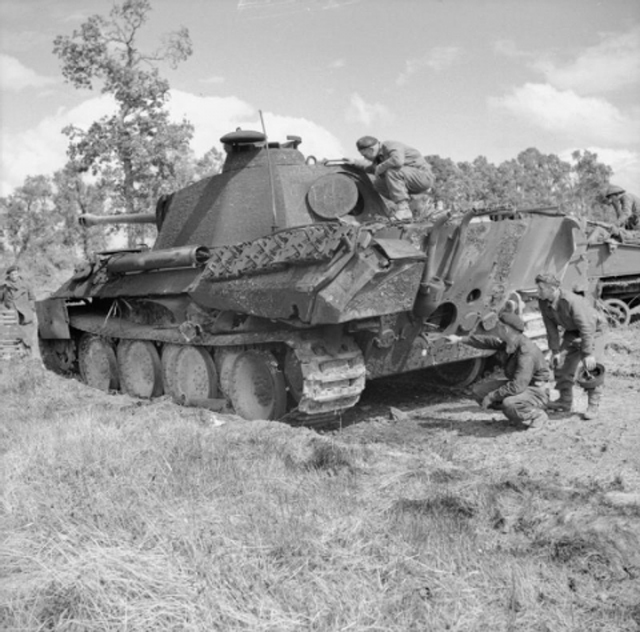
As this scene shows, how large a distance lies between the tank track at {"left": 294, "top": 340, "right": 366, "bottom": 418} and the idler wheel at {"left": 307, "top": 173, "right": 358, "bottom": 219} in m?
1.94

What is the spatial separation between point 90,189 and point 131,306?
27.6 meters

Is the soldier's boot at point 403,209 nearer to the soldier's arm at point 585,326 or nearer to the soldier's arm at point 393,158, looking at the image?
the soldier's arm at point 393,158

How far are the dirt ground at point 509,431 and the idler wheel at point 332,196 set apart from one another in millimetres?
2224

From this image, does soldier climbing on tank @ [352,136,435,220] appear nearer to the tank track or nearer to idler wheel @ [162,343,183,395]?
the tank track

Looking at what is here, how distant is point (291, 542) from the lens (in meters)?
4.23

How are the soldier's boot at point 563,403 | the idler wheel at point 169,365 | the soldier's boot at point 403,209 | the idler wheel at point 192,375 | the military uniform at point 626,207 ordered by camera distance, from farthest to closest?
1. the military uniform at point 626,207
2. the idler wheel at point 169,365
3. the idler wheel at point 192,375
4. the soldier's boot at point 403,209
5. the soldier's boot at point 563,403

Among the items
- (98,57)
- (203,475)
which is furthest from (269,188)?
(98,57)

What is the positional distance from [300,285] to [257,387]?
5.86 feet

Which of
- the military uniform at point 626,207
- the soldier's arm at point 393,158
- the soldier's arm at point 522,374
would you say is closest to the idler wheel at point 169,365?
the soldier's arm at point 393,158

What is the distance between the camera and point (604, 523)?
15.7ft

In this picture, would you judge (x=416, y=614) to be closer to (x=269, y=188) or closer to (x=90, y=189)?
(x=269, y=188)

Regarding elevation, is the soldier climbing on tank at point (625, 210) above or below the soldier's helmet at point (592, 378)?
above

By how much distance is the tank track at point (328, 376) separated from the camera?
7.79 metres

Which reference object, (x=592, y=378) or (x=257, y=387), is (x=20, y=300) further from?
(x=592, y=378)
